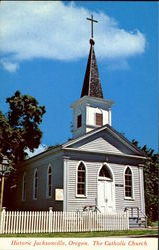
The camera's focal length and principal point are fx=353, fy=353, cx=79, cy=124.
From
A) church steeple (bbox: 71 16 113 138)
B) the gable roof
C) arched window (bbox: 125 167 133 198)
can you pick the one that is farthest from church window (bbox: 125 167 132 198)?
church steeple (bbox: 71 16 113 138)

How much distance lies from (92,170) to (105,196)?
1156mm

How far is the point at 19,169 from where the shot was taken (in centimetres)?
1756

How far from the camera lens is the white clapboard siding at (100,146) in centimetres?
1405

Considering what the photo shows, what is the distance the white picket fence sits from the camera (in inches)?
438

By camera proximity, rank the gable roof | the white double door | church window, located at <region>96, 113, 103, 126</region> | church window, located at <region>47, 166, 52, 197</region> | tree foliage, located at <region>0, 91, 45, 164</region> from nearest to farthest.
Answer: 1. the white double door
2. the gable roof
3. church window, located at <region>47, 166, 52, 197</region>
4. tree foliage, located at <region>0, 91, 45, 164</region>
5. church window, located at <region>96, 113, 103, 126</region>

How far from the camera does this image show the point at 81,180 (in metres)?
13.7

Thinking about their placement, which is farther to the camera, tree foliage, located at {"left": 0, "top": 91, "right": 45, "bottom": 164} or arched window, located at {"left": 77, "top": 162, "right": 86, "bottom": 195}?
tree foliage, located at {"left": 0, "top": 91, "right": 45, "bottom": 164}

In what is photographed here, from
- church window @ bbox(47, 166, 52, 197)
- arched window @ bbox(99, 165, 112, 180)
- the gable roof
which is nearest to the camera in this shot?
the gable roof

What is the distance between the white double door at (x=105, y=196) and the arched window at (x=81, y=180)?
0.68 m

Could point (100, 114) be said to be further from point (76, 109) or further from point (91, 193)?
point (91, 193)

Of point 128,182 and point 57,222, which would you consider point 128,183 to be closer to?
point 128,182

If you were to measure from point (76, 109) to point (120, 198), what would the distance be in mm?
4423

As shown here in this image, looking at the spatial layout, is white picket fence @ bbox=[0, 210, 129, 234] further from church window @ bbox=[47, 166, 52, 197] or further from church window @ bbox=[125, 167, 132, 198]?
church window @ bbox=[47, 166, 52, 197]
